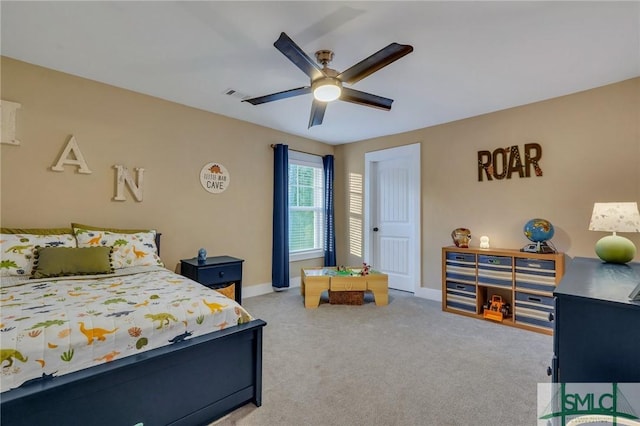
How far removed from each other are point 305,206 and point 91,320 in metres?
3.72

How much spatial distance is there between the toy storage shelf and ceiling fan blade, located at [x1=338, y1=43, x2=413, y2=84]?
2.43 metres

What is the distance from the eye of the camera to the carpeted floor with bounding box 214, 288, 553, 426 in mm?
1762

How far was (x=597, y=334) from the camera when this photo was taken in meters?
1.04

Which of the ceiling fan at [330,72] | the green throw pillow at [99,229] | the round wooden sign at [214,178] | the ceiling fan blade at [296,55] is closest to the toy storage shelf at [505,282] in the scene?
the ceiling fan at [330,72]

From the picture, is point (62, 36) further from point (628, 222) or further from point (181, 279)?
point (628, 222)

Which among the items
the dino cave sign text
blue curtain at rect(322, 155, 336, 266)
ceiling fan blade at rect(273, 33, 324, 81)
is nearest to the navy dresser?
ceiling fan blade at rect(273, 33, 324, 81)

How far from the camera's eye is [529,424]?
1668 millimetres

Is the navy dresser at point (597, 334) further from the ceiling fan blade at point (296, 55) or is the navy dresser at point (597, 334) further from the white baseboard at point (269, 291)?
the white baseboard at point (269, 291)

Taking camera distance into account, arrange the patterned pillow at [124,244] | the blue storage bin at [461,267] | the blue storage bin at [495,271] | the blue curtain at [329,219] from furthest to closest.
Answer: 1. the blue curtain at [329,219]
2. the blue storage bin at [461,267]
3. the blue storage bin at [495,271]
4. the patterned pillow at [124,244]

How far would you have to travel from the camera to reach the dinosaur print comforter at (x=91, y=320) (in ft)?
3.99

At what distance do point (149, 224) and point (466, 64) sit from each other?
135 inches

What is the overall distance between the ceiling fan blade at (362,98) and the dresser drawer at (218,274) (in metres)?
2.14

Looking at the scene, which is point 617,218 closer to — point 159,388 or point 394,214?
point 394,214

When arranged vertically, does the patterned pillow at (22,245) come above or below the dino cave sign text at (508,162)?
below
